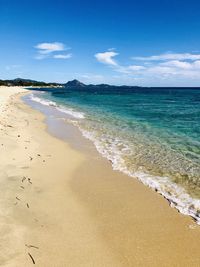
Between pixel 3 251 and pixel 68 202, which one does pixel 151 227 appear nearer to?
pixel 68 202

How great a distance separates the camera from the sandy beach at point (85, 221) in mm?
4832

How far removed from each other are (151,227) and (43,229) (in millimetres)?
2224

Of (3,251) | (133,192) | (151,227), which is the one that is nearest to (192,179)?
(133,192)

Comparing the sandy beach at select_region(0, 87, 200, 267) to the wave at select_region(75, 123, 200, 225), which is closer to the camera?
the sandy beach at select_region(0, 87, 200, 267)

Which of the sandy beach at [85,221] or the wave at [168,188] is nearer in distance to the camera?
the sandy beach at [85,221]

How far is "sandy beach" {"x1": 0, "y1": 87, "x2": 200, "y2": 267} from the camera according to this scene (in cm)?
483

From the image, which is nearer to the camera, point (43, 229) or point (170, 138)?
point (43, 229)

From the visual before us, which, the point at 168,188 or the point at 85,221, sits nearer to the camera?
the point at 85,221

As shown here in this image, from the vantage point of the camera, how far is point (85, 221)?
6070 mm

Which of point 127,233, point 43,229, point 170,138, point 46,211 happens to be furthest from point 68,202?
point 170,138

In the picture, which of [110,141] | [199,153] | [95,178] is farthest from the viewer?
[110,141]

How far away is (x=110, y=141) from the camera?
1479 cm

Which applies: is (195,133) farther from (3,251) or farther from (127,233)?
(3,251)

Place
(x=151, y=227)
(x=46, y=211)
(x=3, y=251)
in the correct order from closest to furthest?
(x=3, y=251) < (x=151, y=227) < (x=46, y=211)
